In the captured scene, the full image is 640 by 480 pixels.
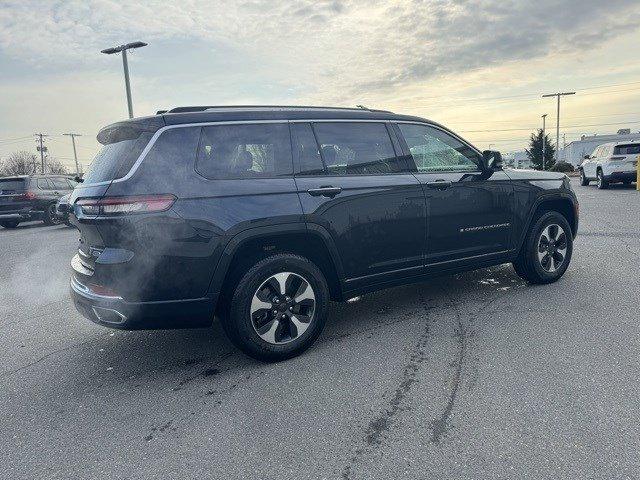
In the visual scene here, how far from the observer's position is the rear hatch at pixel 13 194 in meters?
14.8

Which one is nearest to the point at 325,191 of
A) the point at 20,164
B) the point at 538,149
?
the point at 538,149

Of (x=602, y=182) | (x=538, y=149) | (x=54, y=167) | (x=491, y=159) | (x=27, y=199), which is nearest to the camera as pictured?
(x=491, y=159)

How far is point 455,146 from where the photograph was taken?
15.2 ft

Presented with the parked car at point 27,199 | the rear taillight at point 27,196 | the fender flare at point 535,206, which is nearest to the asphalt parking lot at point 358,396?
the fender flare at point 535,206

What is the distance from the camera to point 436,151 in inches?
177

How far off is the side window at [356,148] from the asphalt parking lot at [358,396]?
1.37 m

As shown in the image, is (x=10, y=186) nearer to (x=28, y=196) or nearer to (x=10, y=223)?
(x=28, y=196)

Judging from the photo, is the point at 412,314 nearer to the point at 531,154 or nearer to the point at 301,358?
the point at 301,358

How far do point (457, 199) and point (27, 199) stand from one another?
14942 mm

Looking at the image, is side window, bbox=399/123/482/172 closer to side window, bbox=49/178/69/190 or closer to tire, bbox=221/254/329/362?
tire, bbox=221/254/329/362

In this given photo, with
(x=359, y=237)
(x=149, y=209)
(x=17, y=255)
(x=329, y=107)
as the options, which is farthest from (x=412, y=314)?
(x=17, y=255)

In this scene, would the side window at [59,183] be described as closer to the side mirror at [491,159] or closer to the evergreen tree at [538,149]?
the side mirror at [491,159]

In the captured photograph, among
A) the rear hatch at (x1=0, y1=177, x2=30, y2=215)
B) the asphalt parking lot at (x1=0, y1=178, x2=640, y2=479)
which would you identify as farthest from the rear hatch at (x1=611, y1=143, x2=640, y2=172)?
the rear hatch at (x1=0, y1=177, x2=30, y2=215)

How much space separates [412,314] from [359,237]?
42.6 inches
